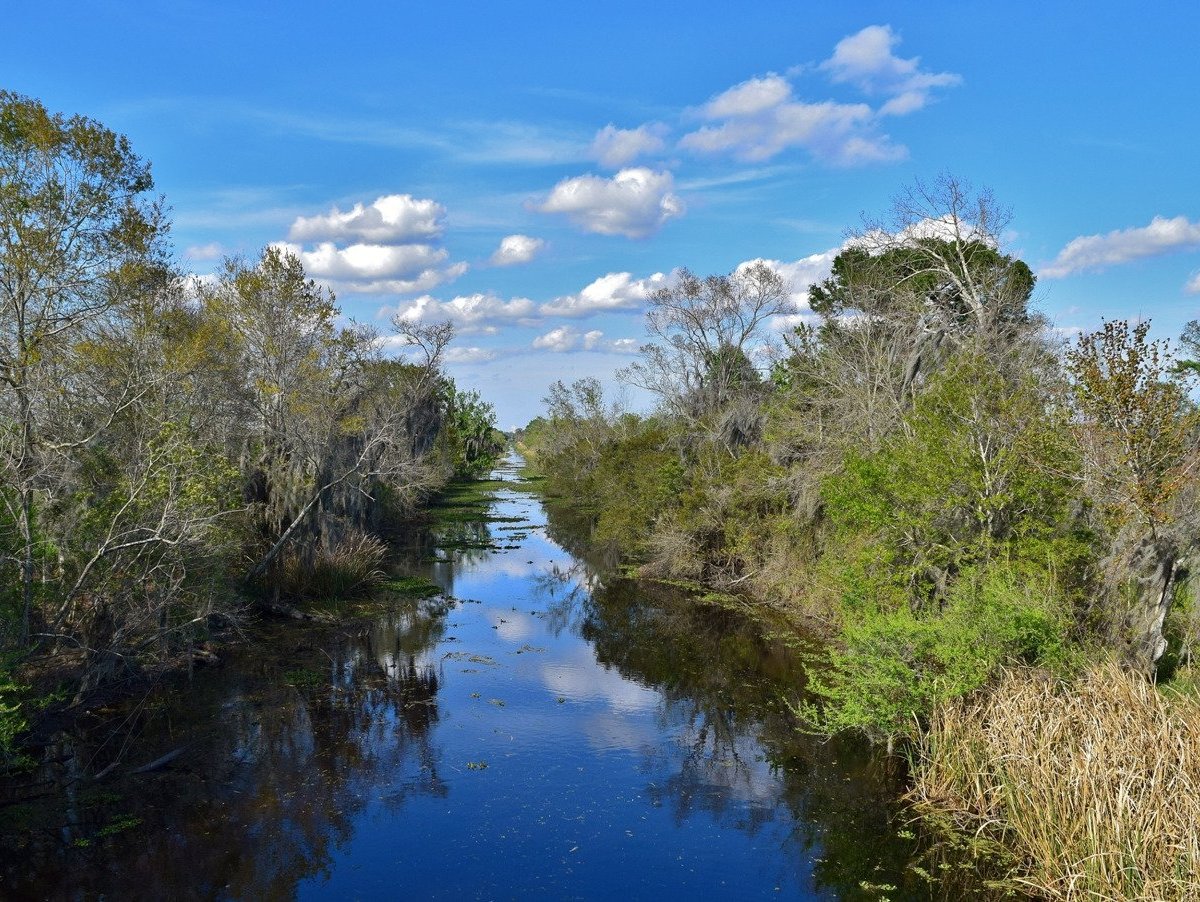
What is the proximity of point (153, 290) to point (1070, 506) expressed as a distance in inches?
875

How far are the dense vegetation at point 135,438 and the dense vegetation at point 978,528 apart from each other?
1288 centimetres

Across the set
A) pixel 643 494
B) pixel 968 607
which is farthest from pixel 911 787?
pixel 643 494

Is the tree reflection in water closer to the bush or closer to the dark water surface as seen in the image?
the dark water surface

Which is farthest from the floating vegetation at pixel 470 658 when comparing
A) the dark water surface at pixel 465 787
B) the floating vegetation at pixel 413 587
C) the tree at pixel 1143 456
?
the tree at pixel 1143 456

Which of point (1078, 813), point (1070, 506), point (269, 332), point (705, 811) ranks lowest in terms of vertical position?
point (705, 811)

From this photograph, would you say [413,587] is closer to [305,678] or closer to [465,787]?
[305,678]

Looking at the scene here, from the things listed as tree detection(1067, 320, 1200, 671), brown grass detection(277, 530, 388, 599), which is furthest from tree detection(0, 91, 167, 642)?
tree detection(1067, 320, 1200, 671)

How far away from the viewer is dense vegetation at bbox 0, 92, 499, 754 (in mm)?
16328

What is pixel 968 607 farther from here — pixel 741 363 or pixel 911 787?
pixel 741 363

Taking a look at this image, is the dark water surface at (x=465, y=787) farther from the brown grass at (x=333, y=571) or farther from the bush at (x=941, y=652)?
the brown grass at (x=333, y=571)

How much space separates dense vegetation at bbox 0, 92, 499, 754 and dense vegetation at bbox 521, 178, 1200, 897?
12.9 metres

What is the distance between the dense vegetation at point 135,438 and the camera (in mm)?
16328

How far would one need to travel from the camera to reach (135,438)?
2159 centimetres

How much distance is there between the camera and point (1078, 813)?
1080 centimetres
